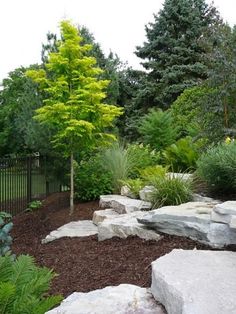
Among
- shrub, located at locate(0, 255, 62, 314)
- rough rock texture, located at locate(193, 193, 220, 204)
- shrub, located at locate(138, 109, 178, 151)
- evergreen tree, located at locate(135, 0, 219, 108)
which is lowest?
rough rock texture, located at locate(193, 193, 220, 204)

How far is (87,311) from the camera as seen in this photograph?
2.61 m

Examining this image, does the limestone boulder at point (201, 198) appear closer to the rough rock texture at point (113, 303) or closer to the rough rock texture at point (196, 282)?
the rough rock texture at point (196, 282)

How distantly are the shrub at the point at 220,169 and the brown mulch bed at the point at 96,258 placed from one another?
1653 mm

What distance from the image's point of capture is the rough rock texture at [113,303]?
8.63 feet

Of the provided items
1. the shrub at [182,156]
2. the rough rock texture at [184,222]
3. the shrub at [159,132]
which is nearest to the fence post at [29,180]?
the shrub at [182,156]

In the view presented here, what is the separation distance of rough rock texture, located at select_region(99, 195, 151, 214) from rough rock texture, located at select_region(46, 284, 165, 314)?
3191mm

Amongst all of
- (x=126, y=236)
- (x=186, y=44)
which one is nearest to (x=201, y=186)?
Result: (x=126, y=236)

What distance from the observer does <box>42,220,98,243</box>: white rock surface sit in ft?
19.1

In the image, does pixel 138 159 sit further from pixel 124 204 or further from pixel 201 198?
pixel 201 198

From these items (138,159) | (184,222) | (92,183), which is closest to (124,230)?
(184,222)

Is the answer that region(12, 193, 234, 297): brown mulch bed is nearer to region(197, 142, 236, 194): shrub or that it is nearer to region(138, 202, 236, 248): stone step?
region(138, 202, 236, 248): stone step

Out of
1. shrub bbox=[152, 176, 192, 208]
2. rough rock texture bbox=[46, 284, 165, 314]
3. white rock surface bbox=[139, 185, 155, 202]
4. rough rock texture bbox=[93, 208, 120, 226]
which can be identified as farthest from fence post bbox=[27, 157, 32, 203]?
rough rock texture bbox=[46, 284, 165, 314]

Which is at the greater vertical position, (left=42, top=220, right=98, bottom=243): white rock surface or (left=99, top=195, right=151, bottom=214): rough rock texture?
(left=99, top=195, right=151, bottom=214): rough rock texture

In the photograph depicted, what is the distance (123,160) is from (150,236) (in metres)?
4.21
